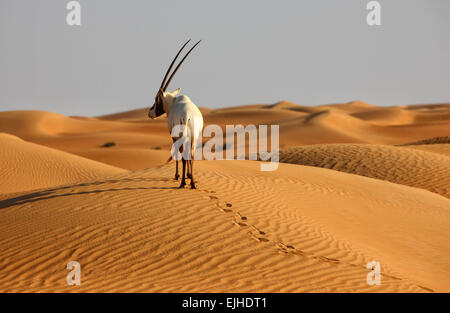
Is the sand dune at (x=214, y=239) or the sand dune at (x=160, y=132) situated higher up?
the sand dune at (x=160, y=132)

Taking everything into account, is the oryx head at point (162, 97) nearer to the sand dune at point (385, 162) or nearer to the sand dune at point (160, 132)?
the sand dune at point (385, 162)

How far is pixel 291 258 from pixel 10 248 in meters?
4.53

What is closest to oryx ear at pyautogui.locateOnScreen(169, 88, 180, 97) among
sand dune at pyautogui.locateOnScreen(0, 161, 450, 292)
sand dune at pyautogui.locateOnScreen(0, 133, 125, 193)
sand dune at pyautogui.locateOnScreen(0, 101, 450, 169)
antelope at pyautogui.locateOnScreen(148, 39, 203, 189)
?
antelope at pyautogui.locateOnScreen(148, 39, 203, 189)

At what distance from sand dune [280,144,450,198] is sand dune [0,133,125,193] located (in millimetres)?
9494

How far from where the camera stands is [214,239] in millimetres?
7547

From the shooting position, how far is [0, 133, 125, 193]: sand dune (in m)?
19.5

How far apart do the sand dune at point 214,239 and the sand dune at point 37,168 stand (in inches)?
361

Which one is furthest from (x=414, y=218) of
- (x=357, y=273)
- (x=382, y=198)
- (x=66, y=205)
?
(x=66, y=205)

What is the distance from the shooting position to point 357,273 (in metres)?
6.62

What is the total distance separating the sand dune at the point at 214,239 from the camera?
627 centimetres

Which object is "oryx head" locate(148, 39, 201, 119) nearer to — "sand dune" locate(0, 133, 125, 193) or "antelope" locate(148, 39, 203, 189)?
"antelope" locate(148, 39, 203, 189)

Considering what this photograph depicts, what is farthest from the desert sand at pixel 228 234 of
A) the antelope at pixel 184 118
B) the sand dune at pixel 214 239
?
the antelope at pixel 184 118

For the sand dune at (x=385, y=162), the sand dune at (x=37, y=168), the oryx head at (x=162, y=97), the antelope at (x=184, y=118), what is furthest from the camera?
the sand dune at (x=37, y=168)
